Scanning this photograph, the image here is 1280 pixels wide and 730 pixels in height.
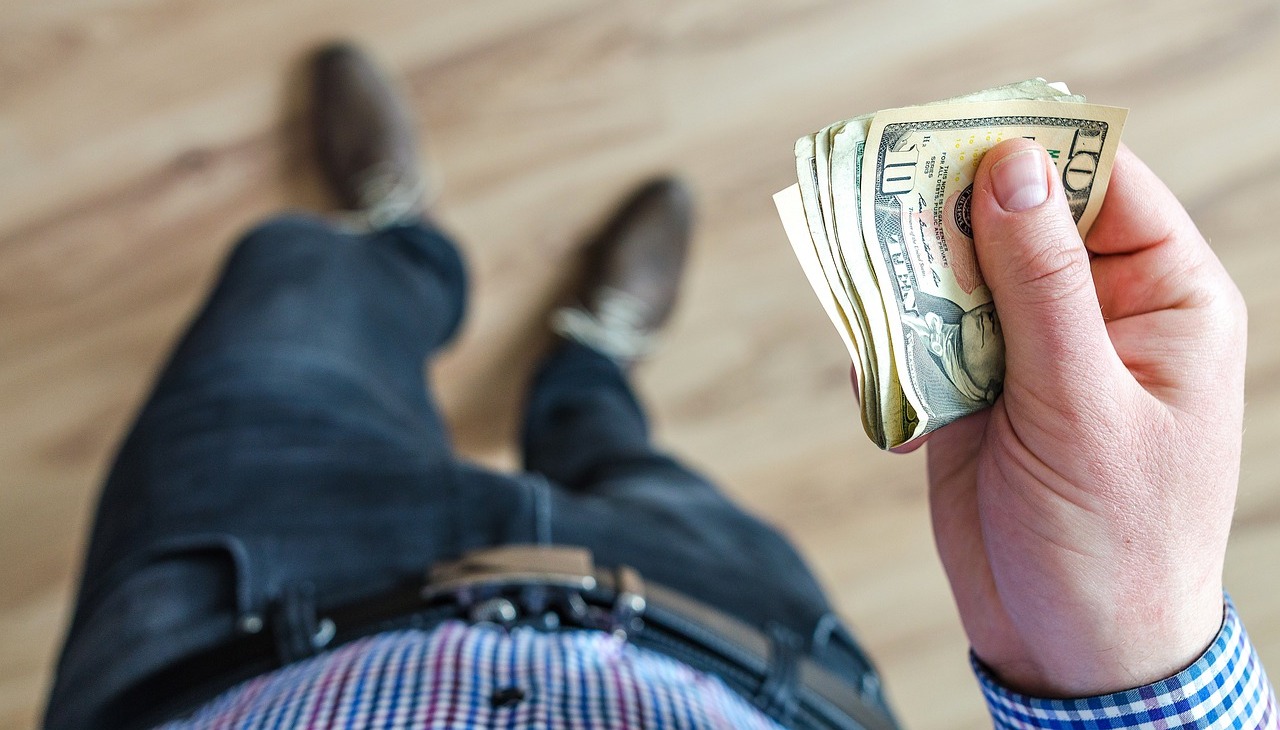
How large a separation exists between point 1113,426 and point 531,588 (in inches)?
15.4

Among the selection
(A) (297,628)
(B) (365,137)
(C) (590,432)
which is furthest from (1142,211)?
(B) (365,137)

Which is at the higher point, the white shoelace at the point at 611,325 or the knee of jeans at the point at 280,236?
the knee of jeans at the point at 280,236

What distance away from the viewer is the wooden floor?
3.79 ft

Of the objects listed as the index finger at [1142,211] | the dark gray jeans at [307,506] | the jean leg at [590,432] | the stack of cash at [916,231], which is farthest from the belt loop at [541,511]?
the index finger at [1142,211]

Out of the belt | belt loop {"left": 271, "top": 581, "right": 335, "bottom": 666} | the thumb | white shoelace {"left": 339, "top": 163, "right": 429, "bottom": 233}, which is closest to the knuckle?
the thumb

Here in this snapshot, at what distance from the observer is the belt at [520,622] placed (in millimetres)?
632

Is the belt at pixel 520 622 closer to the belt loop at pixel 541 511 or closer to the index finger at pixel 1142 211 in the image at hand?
the belt loop at pixel 541 511

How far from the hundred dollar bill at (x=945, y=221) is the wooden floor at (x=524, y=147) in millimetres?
739

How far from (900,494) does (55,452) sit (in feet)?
3.79

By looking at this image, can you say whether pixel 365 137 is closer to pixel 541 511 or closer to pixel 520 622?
pixel 541 511

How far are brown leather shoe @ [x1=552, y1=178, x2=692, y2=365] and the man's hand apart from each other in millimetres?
747

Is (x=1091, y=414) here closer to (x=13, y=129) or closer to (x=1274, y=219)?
(x=1274, y=219)

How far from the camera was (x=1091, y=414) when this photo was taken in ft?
1.41

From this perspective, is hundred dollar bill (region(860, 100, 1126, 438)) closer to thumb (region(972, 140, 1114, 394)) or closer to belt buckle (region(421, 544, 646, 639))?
thumb (region(972, 140, 1114, 394))
